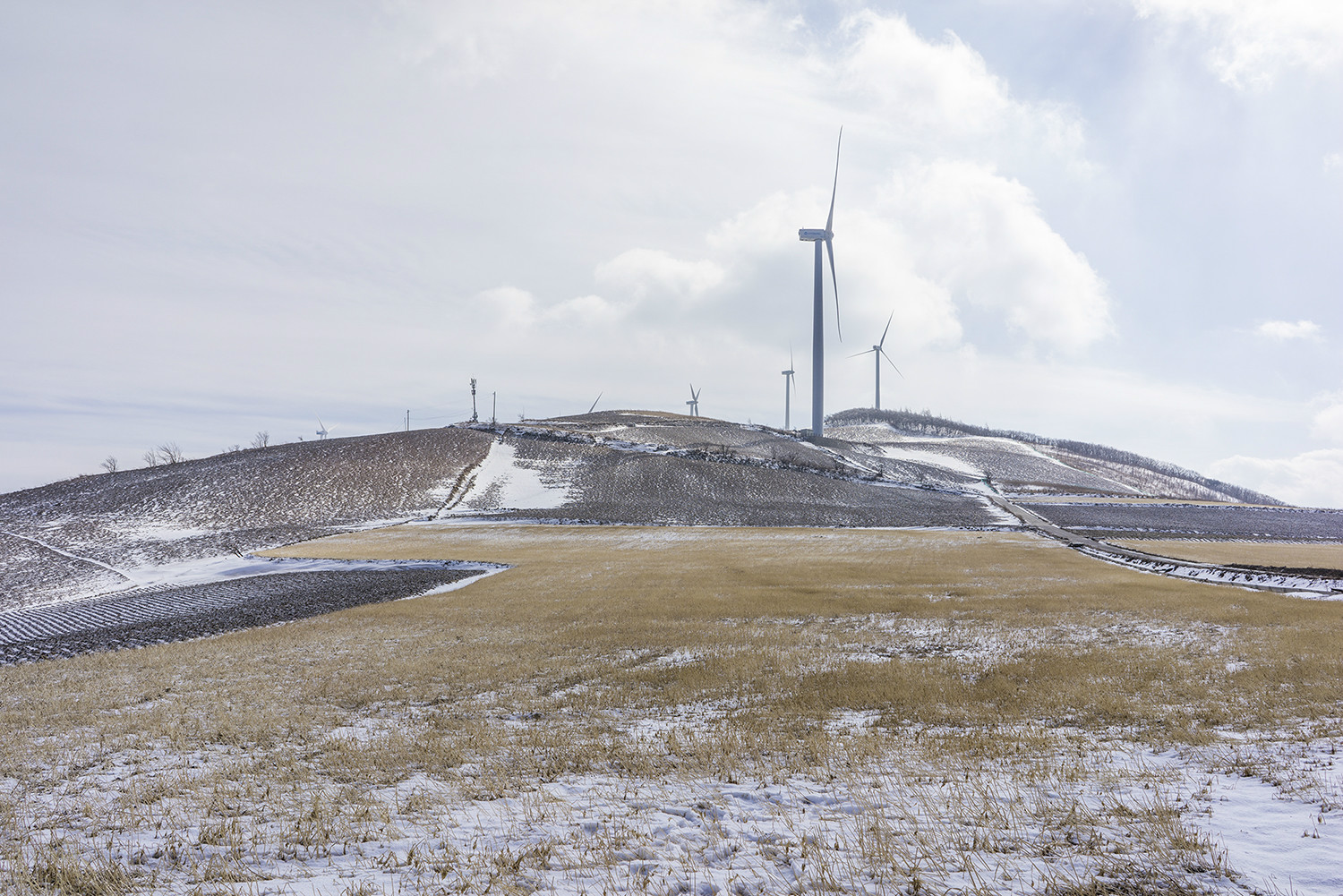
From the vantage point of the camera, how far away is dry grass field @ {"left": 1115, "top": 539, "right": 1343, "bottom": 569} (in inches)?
1813

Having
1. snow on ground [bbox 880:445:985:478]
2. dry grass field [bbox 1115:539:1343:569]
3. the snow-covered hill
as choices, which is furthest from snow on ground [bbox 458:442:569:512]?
snow on ground [bbox 880:445:985:478]

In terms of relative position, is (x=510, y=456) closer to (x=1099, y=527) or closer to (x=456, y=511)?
(x=456, y=511)

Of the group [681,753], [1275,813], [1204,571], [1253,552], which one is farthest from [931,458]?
[1275,813]

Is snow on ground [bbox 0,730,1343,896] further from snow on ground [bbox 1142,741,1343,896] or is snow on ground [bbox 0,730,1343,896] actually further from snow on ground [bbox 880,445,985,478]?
snow on ground [bbox 880,445,985,478]

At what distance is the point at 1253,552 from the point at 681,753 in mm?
58836

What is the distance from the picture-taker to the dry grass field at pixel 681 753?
8125 mm

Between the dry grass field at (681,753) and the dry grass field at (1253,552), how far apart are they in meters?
23.8

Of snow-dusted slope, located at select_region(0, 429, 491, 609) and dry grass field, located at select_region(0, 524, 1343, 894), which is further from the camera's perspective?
snow-dusted slope, located at select_region(0, 429, 491, 609)

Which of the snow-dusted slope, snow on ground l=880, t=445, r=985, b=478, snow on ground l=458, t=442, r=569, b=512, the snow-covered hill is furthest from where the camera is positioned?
snow on ground l=880, t=445, r=985, b=478

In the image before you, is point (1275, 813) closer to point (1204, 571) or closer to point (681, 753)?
point (681, 753)

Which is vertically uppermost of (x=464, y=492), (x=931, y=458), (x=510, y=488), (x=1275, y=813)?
(x=931, y=458)

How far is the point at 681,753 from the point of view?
1249 centimetres

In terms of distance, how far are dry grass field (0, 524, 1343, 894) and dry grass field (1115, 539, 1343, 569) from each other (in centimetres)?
2382

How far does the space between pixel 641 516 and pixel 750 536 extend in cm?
1593
